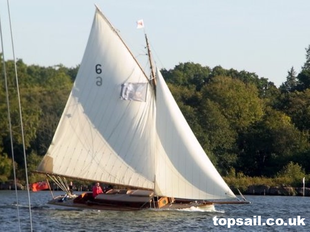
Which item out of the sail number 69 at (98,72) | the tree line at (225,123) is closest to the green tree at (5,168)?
the tree line at (225,123)

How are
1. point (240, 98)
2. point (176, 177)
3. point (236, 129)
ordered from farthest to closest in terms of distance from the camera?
point (240, 98) → point (236, 129) → point (176, 177)

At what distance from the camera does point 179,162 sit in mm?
44312

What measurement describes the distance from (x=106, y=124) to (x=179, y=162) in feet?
13.7

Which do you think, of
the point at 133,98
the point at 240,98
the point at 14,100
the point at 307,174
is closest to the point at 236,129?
the point at 240,98

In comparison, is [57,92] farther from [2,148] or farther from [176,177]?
[176,177]

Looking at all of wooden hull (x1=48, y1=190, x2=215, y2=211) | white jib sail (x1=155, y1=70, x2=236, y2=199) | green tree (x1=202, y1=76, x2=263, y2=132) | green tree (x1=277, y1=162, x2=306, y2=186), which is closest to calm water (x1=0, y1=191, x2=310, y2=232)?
wooden hull (x1=48, y1=190, x2=215, y2=211)

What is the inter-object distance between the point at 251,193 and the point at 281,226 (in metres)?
34.3

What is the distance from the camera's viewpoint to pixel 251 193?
74.7m

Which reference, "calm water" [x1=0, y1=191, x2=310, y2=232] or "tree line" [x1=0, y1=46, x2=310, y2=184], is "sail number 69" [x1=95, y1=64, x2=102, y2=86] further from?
"tree line" [x1=0, y1=46, x2=310, y2=184]

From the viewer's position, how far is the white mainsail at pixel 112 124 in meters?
45.6

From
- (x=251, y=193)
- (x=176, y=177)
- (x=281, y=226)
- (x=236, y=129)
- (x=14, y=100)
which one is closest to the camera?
(x=281, y=226)

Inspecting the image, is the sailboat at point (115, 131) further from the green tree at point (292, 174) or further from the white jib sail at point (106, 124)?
the green tree at point (292, 174)

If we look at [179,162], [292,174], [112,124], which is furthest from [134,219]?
[292,174]

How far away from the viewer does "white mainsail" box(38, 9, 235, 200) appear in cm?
4559
